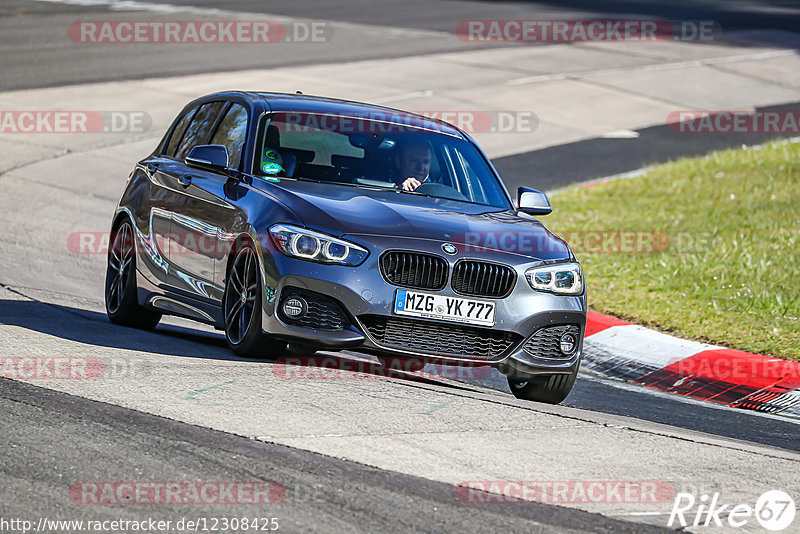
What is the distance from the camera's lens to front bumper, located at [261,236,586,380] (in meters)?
7.13

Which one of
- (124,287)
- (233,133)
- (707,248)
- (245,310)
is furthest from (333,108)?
(707,248)

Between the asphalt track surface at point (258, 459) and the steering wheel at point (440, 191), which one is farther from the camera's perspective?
the steering wheel at point (440, 191)

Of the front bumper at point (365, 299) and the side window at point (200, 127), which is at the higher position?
the side window at point (200, 127)

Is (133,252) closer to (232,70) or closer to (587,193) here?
(587,193)

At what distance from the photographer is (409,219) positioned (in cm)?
748

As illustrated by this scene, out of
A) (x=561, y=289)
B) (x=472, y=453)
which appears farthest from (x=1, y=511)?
(x=561, y=289)

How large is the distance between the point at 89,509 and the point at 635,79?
21472mm

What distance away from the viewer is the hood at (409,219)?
7297mm

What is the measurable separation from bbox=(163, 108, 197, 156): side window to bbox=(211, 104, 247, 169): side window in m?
0.58

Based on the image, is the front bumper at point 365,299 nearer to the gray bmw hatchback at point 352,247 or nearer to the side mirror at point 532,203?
the gray bmw hatchback at point 352,247

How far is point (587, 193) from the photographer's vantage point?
16156 mm

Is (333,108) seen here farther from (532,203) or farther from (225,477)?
(225,477)

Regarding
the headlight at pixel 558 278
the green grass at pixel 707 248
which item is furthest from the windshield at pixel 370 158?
the green grass at pixel 707 248

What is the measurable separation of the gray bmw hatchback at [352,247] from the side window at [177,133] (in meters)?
0.28
